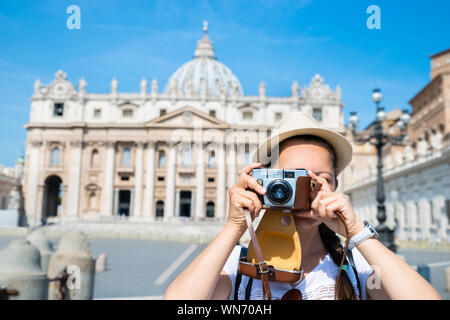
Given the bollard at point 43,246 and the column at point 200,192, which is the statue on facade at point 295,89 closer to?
the column at point 200,192

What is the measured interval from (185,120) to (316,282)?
45.2 metres

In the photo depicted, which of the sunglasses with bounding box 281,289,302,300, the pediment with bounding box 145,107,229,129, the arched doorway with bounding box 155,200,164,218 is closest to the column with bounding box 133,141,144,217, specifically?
the arched doorway with bounding box 155,200,164,218

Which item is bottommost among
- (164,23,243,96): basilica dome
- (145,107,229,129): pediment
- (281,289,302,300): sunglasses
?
(281,289,302,300): sunglasses

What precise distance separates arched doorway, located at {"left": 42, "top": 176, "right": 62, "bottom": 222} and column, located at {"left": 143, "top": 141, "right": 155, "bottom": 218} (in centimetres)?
1217

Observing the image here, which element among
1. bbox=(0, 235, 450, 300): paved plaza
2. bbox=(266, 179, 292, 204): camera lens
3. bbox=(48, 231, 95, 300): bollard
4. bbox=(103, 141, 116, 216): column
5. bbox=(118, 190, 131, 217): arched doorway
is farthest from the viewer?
bbox=(118, 190, 131, 217): arched doorway

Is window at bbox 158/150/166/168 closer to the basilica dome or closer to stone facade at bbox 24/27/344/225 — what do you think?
stone facade at bbox 24/27/344/225

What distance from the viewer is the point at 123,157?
50531 millimetres

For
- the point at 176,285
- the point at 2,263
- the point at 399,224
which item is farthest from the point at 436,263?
the point at 399,224

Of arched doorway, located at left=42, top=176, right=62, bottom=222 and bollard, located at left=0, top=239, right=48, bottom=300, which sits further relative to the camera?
arched doorway, located at left=42, top=176, right=62, bottom=222

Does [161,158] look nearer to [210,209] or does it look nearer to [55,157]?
[210,209]

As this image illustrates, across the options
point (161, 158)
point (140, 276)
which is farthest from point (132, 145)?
point (140, 276)

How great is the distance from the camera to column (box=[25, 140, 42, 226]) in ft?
153
